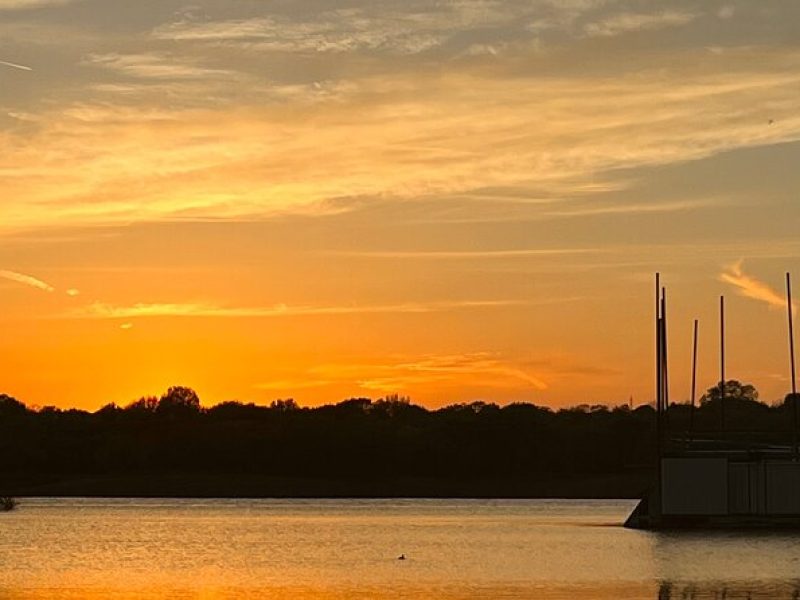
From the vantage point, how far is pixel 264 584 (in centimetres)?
7588

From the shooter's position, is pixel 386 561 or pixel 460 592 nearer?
pixel 460 592

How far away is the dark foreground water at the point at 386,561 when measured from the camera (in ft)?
235

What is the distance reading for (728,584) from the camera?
72688mm

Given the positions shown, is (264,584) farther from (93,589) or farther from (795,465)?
(795,465)

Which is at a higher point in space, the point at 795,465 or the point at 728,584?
the point at 795,465

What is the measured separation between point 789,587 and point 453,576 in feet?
48.8

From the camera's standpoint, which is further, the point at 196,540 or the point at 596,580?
the point at 196,540

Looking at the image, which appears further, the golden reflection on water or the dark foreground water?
the dark foreground water

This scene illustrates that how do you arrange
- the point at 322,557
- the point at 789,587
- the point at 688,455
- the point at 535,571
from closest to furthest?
the point at 789,587 < the point at 535,571 < the point at 322,557 < the point at 688,455

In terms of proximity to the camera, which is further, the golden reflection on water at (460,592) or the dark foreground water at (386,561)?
the dark foreground water at (386,561)

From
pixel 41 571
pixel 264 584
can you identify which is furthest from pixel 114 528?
pixel 264 584

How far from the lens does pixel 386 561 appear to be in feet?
298

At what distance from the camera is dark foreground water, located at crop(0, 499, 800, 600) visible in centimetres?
7150

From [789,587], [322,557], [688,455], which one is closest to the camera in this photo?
[789,587]
